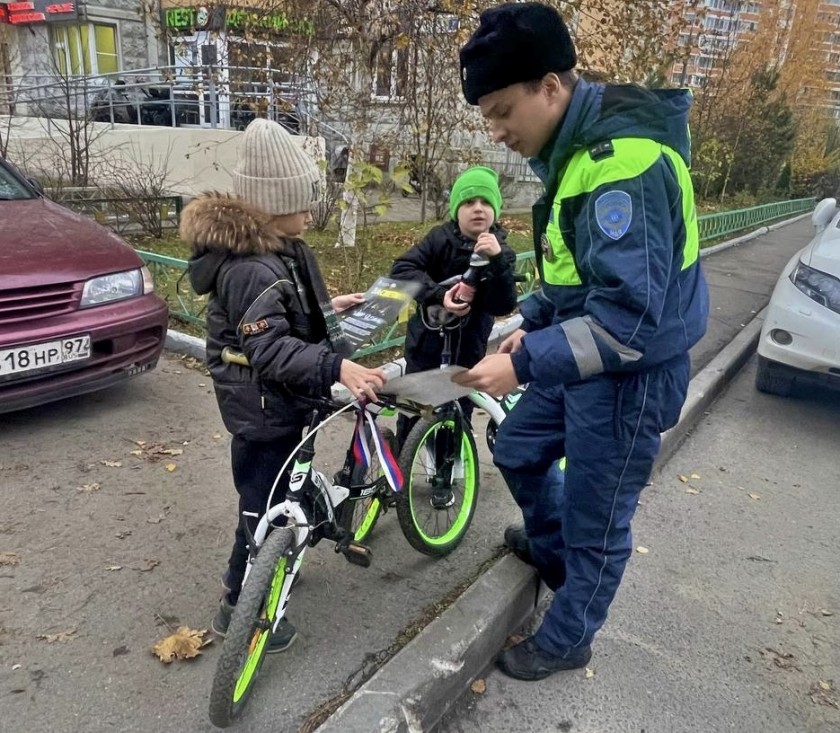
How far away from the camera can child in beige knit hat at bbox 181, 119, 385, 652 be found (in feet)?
6.75

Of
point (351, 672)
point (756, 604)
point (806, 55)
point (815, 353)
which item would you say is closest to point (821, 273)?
point (815, 353)

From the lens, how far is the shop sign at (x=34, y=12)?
71.4 ft

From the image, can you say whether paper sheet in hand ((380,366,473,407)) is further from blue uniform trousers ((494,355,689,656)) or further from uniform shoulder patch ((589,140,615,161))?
uniform shoulder patch ((589,140,615,161))

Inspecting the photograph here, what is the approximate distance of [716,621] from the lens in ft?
9.53

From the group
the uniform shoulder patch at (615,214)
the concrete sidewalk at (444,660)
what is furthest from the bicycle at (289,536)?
the uniform shoulder patch at (615,214)

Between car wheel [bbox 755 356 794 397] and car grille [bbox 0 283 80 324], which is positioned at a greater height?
car grille [bbox 0 283 80 324]

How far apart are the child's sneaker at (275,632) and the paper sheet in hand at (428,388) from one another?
977mm

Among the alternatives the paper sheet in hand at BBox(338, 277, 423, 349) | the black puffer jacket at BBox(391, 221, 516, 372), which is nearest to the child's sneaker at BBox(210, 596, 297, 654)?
the paper sheet in hand at BBox(338, 277, 423, 349)

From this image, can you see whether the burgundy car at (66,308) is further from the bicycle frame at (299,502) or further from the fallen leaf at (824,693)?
the fallen leaf at (824,693)

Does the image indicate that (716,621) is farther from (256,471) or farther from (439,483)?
(256,471)

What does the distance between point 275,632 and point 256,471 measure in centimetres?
58

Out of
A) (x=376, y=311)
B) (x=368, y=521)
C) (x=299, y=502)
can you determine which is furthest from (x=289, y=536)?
(x=368, y=521)

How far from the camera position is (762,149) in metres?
24.3

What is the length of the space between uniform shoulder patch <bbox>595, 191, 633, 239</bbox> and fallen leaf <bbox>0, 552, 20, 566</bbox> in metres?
2.64
